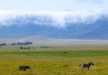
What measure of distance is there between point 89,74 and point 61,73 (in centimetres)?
236

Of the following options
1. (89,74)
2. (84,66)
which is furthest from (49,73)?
(84,66)

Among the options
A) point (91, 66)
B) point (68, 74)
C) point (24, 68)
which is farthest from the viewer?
point (91, 66)

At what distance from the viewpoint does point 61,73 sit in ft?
112

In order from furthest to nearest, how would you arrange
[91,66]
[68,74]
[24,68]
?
[91,66]
[24,68]
[68,74]

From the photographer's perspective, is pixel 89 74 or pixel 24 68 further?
pixel 24 68

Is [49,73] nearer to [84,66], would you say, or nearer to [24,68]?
[24,68]

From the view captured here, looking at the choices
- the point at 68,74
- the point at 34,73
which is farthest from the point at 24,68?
the point at 68,74

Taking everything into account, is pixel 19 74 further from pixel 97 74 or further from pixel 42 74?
pixel 97 74

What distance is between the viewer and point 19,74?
3356cm

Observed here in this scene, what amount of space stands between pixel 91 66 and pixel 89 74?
8459 millimetres

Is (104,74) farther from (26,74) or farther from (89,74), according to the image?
(26,74)

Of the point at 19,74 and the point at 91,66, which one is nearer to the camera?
the point at 19,74

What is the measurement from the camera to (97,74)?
1323 inches

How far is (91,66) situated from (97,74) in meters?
8.57
